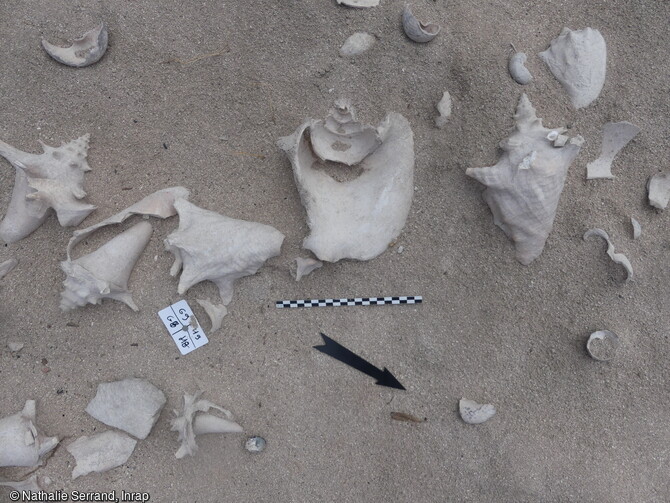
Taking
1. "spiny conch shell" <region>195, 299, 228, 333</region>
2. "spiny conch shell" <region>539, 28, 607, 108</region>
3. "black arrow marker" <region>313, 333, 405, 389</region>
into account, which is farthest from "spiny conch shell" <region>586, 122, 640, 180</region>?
"spiny conch shell" <region>195, 299, 228, 333</region>

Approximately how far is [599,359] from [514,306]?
511 millimetres

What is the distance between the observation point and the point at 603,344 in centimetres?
237

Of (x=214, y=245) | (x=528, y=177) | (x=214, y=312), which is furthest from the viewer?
(x=214, y=312)

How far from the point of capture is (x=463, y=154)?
2404 mm

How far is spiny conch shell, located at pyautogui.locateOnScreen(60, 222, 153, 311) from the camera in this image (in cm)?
227

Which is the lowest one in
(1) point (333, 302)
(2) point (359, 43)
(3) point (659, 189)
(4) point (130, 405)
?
(4) point (130, 405)

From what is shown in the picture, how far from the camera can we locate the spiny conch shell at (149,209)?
7.80 feet

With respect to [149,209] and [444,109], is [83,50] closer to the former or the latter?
[149,209]

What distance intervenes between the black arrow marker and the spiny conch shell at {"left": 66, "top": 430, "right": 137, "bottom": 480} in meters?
1.17

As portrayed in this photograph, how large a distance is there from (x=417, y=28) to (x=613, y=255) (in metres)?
1.57

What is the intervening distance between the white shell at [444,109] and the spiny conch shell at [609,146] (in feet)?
2.67

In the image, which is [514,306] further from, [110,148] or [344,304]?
[110,148]

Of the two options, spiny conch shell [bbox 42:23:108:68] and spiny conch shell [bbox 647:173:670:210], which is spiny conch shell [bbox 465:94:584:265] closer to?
spiny conch shell [bbox 647:173:670:210]

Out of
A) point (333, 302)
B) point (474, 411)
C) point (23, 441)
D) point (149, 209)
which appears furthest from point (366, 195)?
point (23, 441)
